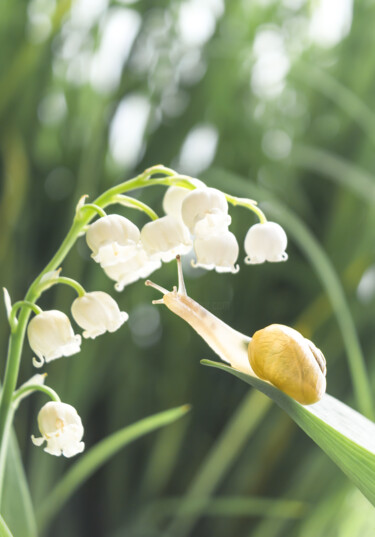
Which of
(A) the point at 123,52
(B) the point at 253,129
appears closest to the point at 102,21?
(A) the point at 123,52

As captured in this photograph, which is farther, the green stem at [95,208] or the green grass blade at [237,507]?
the green grass blade at [237,507]

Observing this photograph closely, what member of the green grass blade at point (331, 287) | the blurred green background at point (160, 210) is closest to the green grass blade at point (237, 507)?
the blurred green background at point (160, 210)

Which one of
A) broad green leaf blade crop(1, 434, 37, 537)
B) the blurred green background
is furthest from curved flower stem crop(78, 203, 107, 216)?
the blurred green background

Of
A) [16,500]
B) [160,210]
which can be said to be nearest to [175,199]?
[16,500]

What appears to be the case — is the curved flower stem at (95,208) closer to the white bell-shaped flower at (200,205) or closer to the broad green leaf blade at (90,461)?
the white bell-shaped flower at (200,205)

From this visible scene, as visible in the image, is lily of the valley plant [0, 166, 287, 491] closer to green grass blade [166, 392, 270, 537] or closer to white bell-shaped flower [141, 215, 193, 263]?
white bell-shaped flower [141, 215, 193, 263]

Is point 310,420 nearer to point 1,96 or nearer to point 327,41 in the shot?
point 1,96
